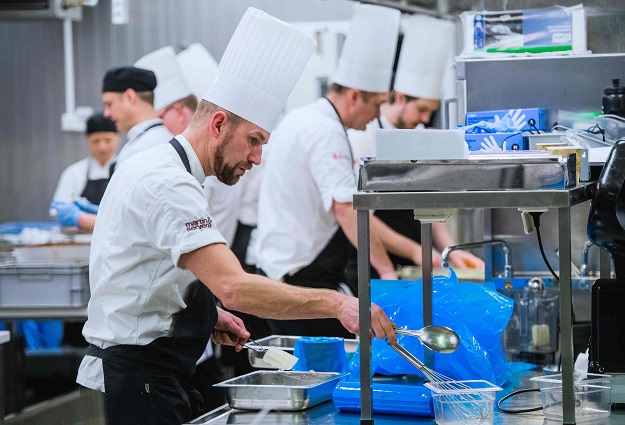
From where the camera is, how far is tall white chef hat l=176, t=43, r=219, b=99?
5871mm

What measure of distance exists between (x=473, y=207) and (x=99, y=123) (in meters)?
4.78

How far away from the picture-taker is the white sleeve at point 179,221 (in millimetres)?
1977

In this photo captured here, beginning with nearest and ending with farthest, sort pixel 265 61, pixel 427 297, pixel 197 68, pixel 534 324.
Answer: pixel 427 297, pixel 265 61, pixel 534 324, pixel 197 68

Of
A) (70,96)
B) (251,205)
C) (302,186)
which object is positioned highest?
(70,96)

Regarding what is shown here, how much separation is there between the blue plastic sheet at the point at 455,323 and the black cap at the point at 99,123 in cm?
418

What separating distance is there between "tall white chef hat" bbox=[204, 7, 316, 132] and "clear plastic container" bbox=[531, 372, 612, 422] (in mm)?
891

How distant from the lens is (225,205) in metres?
4.59

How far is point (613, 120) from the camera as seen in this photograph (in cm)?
270

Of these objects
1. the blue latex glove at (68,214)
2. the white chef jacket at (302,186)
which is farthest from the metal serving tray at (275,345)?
the blue latex glove at (68,214)

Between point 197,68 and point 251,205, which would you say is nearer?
point 251,205

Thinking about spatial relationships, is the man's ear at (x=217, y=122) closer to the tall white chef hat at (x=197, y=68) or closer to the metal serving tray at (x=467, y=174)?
the metal serving tray at (x=467, y=174)

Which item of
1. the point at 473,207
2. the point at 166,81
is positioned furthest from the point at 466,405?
the point at 166,81

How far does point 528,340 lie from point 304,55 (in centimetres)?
106

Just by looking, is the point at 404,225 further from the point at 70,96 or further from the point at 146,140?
the point at 70,96
